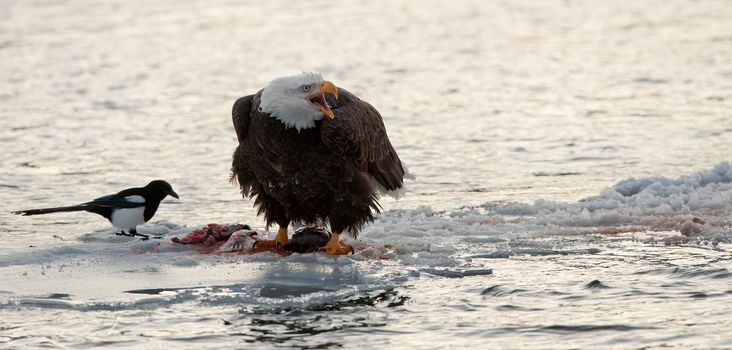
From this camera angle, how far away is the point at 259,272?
8117mm

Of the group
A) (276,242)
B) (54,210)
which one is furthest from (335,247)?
(54,210)

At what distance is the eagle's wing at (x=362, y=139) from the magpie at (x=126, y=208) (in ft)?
5.28

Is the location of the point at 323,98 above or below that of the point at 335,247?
above

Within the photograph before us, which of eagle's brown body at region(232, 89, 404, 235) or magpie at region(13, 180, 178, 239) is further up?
eagle's brown body at region(232, 89, 404, 235)

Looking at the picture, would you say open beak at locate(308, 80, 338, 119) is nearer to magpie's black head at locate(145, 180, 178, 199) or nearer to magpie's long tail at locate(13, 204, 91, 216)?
magpie's black head at locate(145, 180, 178, 199)

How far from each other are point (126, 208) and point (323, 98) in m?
A: 1.89

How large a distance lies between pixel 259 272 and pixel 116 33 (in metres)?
13.9

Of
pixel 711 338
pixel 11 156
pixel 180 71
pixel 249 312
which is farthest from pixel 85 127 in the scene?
pixel 711 338

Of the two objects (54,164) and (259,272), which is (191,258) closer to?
(259,272)

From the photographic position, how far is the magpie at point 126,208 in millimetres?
9367

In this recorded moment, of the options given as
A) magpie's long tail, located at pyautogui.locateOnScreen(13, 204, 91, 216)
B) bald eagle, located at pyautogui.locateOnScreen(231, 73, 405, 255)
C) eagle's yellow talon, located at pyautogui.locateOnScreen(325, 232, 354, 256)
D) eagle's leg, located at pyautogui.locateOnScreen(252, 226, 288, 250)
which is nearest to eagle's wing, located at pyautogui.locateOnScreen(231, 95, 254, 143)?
bald eagle, located at pyautogui.locateOnScreen(231, 73, 405, 255)

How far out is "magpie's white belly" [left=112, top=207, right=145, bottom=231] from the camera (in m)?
9.35

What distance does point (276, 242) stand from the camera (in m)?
9.02

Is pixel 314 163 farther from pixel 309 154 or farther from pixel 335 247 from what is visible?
pixel 335 247
